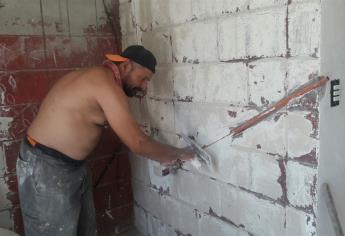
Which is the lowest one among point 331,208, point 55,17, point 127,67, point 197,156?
point 331,208

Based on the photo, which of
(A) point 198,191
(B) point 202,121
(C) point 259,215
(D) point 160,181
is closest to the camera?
(C) point 259,215

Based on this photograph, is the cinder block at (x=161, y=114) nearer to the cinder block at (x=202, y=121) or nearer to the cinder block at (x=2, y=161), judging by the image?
the cinder block at (x=202, y=121)

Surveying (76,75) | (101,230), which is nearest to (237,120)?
(76,75)

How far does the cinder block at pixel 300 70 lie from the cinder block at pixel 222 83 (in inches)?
10.1

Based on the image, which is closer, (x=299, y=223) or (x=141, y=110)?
(x=299, y=223)

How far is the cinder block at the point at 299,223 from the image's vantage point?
1.59 m

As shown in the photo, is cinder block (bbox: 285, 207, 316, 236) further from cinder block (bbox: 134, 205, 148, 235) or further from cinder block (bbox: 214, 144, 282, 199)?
Result: cinder block (bbox: 134, 205, 148, 235)

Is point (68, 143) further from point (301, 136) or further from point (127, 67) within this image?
point (301, 136)

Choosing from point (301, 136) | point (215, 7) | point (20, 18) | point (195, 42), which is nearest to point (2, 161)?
point (20, 18)

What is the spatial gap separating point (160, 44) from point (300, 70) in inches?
42.8

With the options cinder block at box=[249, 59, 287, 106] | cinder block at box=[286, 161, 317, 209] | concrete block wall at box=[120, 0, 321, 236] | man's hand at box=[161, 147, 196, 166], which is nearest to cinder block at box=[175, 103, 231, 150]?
concrete block wall at box=[120, 0, 321, 236]

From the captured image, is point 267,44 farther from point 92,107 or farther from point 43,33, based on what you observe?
point 43,33

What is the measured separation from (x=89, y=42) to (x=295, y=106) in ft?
5.74

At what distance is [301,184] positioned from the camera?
63.4 inches
